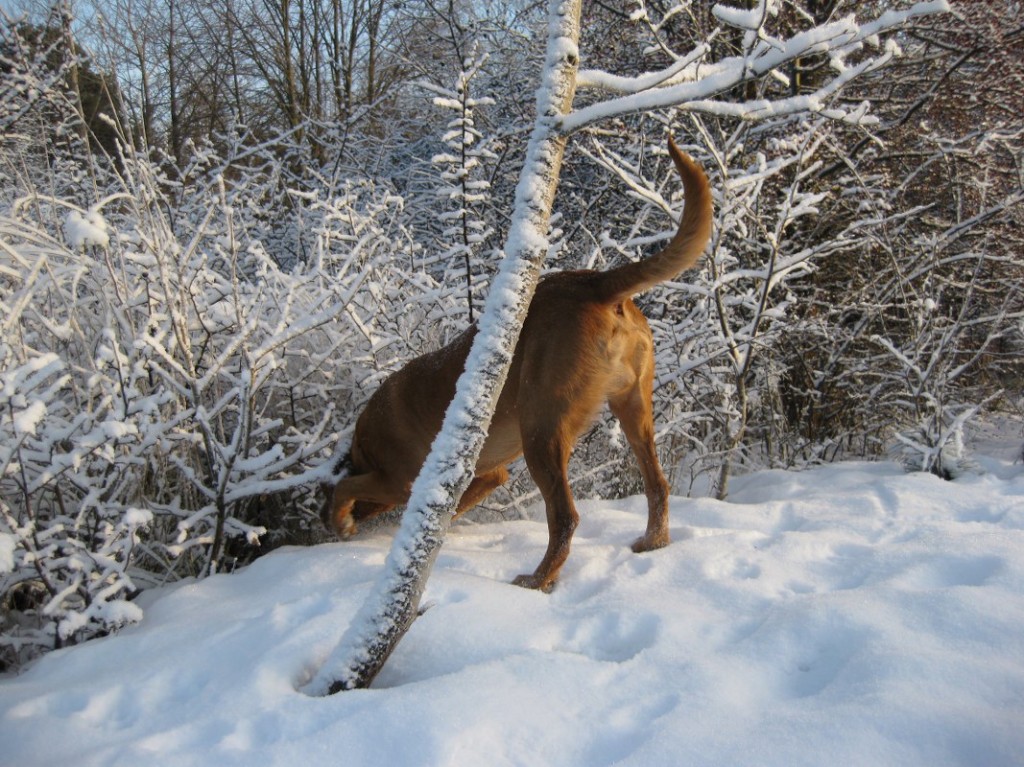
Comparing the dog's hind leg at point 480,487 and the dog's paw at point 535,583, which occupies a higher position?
the dog's hind leg at point 480,487

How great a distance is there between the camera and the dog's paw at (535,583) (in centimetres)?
254

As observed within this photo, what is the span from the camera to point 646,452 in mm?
2990

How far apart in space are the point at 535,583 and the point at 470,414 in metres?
1.05

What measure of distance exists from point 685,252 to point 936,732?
61.2 inches

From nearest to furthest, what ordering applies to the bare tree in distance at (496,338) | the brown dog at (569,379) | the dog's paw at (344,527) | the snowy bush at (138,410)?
1. the bare tree in distance at (496,338)
2. the snowy bush at (138,410)
3. the brown dog at (569,379)
4. the dog's paw at (344,527)

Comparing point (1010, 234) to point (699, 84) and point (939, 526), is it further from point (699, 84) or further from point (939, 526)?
point (699, 84)

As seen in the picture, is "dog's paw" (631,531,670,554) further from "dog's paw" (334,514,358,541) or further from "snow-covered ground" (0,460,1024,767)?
"dog's paw" (334,514,358,541)

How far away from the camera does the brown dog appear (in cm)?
256

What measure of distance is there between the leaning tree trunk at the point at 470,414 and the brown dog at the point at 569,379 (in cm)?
64

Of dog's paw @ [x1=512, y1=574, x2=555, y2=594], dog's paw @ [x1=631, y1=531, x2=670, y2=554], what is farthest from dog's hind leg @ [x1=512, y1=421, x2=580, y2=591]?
dog's paw @ [x1=631, y1=531, x2=670, y2=554]

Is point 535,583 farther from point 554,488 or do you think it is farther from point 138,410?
point 138,410

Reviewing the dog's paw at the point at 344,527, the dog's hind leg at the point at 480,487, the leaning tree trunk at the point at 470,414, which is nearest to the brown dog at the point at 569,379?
the dog's hind leg at the point at 480,487

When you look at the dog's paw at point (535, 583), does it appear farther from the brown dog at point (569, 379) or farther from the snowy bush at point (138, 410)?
the snowy bush at point (138, 410)

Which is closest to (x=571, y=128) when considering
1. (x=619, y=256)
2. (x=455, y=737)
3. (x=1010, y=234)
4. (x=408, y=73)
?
(x=455, y=737)
